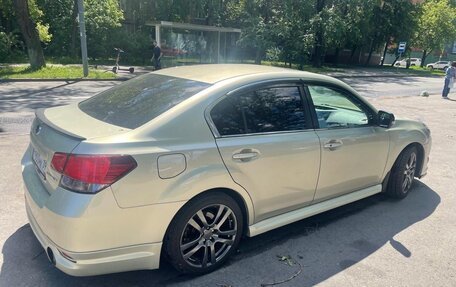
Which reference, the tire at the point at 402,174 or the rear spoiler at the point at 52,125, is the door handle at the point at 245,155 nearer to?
the rear spoiler at the point at 52,125

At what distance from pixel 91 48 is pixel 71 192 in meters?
26.2

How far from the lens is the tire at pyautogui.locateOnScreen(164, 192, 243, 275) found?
2738 millimetres

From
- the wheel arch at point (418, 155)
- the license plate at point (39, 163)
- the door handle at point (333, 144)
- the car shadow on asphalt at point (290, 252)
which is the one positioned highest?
the door handle at point (333, 144)

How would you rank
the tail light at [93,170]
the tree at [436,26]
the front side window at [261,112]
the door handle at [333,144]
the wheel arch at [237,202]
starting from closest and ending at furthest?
the tail light at [93,170] → the wheel arch at [237,202] → the front side window at [261,112] → the door handle at [333,144] → the tree at [436,26]

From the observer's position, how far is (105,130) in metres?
2.68

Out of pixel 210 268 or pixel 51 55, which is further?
pixel 51 55

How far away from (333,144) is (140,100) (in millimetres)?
1811

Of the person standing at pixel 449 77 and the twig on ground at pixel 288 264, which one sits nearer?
the twig on ground at pixel 288 264

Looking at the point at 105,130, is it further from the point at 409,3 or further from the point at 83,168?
the point at 409,3

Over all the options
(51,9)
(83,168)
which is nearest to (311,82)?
(83,168)

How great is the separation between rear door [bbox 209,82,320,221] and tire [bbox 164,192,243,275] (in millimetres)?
231

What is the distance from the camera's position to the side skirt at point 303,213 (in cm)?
320

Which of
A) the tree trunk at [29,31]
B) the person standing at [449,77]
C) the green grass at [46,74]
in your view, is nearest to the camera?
the green grass at [46,74]

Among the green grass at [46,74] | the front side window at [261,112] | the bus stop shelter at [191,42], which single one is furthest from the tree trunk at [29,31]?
the front side window at [261,112]
